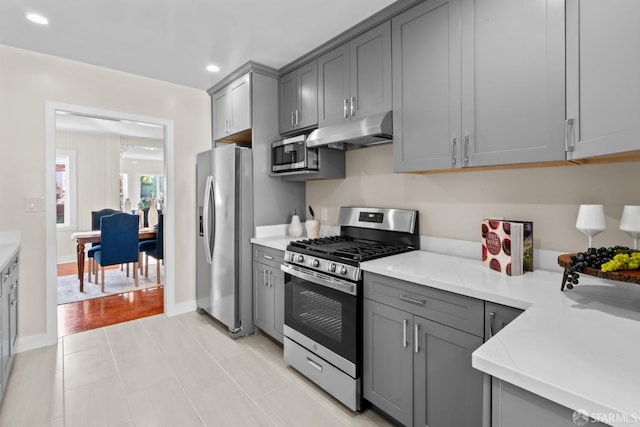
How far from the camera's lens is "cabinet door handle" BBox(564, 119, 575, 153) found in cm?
135

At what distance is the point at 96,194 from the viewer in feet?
21.4

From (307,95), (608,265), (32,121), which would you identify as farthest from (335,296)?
(32,121)

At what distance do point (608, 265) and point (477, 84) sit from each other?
1.04m

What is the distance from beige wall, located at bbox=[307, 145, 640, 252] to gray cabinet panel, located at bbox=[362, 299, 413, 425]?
77 centimetres

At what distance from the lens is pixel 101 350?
2729mm

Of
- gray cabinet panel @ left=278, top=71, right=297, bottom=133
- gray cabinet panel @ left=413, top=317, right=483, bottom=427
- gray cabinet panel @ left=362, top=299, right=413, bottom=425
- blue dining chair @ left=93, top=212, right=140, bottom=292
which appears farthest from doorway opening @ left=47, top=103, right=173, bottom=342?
gray cabinet panel @ left=413, top=317, right=483, bottom=427

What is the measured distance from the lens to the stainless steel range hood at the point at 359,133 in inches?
81.8

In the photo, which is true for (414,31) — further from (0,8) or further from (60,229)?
(60,229)

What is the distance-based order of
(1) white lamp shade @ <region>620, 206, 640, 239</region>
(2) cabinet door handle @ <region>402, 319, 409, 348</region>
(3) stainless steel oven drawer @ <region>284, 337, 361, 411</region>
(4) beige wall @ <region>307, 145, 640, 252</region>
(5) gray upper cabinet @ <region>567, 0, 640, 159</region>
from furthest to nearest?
(3) stainless steel oven drawer @ <region>284, 337, 361, 411</region>, (2) cabinet door handle @ <region>402, 319, 409, 348</region>, (4) beige wall @ <region>307, 145, 640, 252</region>, (1) white lamp shade @ <region>620, 206, 640, 239</region>, (5) gray upper cabinet @ <region>567, 0, 640, 159</region>

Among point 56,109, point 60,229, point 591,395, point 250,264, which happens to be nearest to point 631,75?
point 591,395

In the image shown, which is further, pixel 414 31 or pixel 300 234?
pixel 300 234

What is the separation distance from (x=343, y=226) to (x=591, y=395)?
7.22ft

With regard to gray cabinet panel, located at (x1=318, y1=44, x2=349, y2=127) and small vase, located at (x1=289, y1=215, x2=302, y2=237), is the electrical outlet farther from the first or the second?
gray cabinet panel, located at (x1=318, y1=44, x2=349, y2=127)

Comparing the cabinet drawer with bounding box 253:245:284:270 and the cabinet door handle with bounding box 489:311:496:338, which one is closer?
the cabinet door handle with bounding box 489:311:496:338
